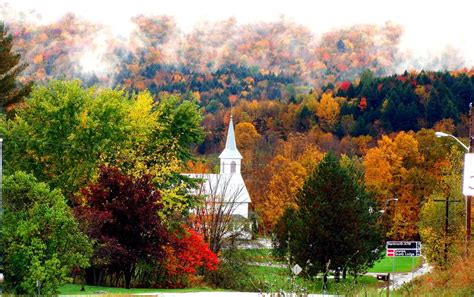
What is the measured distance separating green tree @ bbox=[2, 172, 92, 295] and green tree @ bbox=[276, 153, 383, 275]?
21.5m

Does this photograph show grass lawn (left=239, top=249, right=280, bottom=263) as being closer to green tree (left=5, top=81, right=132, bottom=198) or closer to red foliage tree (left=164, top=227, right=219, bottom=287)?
red foliage tree (left=164, top=227, right=219, bottom=287)

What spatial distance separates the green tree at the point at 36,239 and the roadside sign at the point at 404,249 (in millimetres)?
10830

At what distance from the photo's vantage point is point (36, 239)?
104 feet

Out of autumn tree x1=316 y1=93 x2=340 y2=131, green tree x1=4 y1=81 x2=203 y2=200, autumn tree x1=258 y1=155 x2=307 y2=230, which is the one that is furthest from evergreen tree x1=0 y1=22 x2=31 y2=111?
autumn tree x1=316 y1=93 x2=340 y2=131

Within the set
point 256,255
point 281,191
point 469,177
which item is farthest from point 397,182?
point 469,177

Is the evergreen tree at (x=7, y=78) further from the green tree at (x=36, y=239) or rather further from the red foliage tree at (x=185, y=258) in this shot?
the green tree at (x=36, y=239)

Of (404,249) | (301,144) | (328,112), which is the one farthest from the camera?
(328,112)

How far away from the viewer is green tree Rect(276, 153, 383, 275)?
175 feet

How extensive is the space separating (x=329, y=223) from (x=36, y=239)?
2504cm

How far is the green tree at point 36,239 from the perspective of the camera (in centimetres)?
3120

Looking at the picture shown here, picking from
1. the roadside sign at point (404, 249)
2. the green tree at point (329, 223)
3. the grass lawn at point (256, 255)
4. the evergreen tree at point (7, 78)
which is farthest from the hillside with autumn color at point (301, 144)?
the roadside sign at point (404, 249)

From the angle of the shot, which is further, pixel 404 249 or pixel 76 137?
pixel 76 137

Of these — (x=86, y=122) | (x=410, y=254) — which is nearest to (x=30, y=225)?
(x=410, y=254)

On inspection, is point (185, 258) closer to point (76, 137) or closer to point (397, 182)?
point (76, 137)
